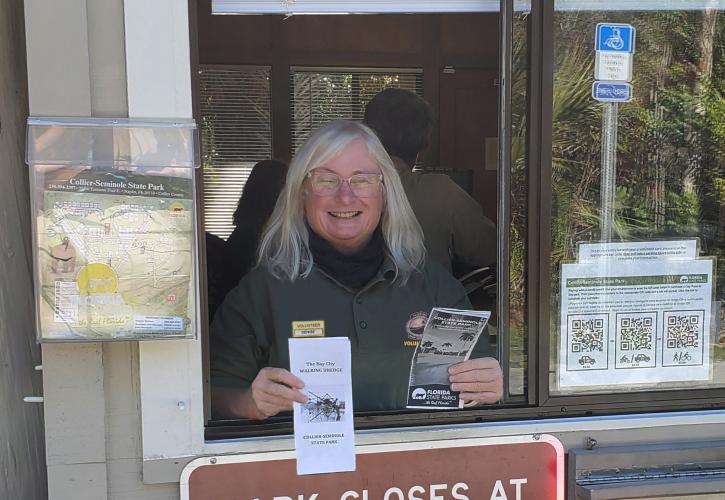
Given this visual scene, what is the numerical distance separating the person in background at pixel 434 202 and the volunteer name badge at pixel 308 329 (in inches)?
21.8

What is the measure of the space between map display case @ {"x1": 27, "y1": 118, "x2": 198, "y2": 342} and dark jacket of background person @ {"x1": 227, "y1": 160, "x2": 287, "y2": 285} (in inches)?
22.5

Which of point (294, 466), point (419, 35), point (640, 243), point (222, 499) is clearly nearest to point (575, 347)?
point (640, 243)

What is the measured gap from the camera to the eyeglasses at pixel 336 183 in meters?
2.17

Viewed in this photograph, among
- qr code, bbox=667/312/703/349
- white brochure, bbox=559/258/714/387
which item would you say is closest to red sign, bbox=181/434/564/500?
white brochure, bbox=559/258/714/387

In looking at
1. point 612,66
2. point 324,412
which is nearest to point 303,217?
point 324,412

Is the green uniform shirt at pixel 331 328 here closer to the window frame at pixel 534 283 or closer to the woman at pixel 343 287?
the woman at pixel 343 287

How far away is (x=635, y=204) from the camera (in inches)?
87.3

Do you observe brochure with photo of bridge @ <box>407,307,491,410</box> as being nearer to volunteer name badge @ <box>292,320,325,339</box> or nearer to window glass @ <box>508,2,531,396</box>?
window glass @ <box>508,2,531,396</box>

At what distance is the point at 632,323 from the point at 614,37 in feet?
2.92

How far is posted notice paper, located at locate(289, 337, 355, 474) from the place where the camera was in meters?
1.91

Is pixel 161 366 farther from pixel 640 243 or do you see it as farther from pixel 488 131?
pixel 488 131

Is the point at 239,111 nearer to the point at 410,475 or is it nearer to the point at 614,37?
the point at 614,37

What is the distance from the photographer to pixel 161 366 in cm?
179

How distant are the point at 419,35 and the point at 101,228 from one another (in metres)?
2.82
